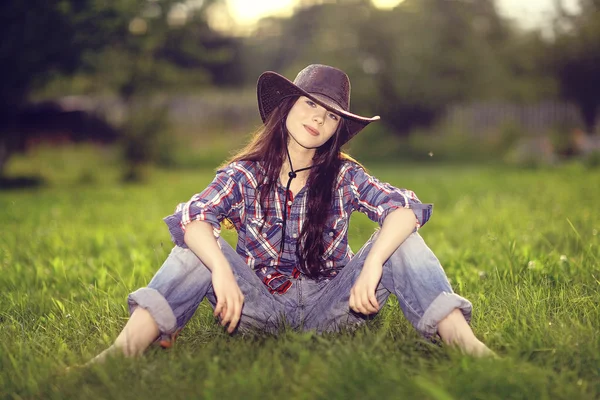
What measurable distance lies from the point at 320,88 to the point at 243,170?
546 mm

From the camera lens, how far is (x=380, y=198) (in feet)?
8.92

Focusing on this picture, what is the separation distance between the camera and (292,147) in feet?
9.96

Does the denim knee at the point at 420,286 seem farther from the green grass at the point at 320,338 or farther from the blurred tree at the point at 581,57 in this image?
the blurred tree at the point at 581,57

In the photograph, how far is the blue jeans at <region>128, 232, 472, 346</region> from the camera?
2.41 m

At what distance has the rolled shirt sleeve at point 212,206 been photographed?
2.52 m

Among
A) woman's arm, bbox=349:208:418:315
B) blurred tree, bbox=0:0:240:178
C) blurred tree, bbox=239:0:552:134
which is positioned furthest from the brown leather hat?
blurred tree, bbox=239:0:552:134

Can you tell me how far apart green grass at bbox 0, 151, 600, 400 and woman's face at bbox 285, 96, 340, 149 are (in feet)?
3.02

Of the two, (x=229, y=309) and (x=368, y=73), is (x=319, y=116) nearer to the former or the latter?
(x=229, y=309)

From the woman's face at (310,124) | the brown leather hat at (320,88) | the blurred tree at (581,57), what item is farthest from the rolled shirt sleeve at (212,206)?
the blurred tree at (581,57)

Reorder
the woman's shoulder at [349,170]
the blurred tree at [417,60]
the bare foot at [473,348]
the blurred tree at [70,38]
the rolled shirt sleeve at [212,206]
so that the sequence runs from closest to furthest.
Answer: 1. the bare foot at [473,348]
2. the rolled shirt sleeve at [212,206]
3. the woman's shoulder at [349,170]
4. the blurred tree at [70,38]
5. the blurred tree at [417,60]

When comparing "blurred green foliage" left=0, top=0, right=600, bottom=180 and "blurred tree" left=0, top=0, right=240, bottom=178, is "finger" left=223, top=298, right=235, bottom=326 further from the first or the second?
"blurred green foliage" left=0, top=0, right=600, bottom=180

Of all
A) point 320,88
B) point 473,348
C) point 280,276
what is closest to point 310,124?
point 320,88

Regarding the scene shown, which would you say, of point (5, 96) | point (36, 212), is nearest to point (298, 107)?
point (36, 212)

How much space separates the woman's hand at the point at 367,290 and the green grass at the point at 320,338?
0.42 ft
